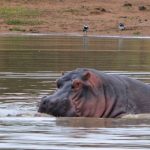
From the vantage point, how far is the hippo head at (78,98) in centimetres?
1005

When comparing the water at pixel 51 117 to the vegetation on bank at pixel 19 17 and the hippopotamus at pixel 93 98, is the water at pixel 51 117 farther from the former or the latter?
the vegetation on bank at pixel 19 17

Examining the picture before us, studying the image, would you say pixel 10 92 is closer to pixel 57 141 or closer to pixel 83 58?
pixel 57 141

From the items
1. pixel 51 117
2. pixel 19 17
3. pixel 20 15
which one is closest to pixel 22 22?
pixel 19 17

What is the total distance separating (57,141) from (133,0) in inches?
1536

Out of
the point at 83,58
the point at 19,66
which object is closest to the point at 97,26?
the point at 83,58

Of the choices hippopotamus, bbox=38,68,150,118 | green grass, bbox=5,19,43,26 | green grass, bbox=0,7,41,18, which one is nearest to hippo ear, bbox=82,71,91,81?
hippopotamus, bbox=38,68,150,118

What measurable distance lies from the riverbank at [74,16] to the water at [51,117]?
1268 cm

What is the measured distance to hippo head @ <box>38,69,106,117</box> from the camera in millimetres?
10052

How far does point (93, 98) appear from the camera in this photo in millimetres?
10195

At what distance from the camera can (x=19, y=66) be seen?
18.1 meters

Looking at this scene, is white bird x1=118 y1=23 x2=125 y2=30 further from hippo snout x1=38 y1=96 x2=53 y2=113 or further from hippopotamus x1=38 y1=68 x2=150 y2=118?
hippo snout x1=38 y1=96 x2=53 y2=113

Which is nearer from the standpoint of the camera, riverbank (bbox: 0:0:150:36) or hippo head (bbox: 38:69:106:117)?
hippo head (bbox: 38:69:106:117)

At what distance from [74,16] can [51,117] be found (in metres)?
31.2

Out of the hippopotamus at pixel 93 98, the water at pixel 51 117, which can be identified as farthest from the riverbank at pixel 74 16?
the hippopotamus at pixel 93 98
